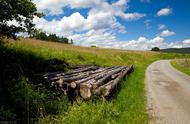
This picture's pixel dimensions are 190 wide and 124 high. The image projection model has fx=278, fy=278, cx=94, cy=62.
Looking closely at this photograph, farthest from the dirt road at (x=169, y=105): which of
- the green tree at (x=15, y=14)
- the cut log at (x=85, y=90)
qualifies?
the green tree at (x=15, y=14)

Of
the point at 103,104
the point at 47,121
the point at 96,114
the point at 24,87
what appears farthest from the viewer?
the point at 24,87

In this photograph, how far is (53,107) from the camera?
10414 millimetres

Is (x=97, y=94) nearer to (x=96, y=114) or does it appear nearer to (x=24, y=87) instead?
(x=96, y=114)

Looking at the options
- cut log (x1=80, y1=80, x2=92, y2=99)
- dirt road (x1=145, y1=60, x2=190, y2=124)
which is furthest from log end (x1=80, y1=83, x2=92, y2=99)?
dirt road (x1=145, y1=60, x2=190, y2=124)

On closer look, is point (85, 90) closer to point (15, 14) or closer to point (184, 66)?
point (15, 14)

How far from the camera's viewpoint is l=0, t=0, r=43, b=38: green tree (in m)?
14.7

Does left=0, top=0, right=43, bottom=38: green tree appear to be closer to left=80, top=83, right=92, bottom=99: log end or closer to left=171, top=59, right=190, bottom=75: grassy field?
left=80, top=83, right=92, bottom=99: log end

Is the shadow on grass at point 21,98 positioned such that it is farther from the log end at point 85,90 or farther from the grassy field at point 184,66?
the grassy field at point 184,66

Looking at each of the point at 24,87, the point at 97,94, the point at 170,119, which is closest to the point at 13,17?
the point at 24,87

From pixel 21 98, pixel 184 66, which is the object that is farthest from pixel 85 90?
pixel 184 66

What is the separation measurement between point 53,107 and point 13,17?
23.9 feet

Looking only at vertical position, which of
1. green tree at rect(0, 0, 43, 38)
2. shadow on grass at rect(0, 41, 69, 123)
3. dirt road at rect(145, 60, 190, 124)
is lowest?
dirt road at rect(145, 60, 190, 124)

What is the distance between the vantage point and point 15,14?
15.5 metres

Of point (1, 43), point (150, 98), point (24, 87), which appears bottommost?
point (150, 98)
